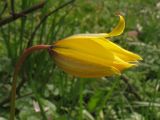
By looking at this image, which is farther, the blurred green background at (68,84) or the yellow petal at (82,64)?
the blurred green background at (68,84)

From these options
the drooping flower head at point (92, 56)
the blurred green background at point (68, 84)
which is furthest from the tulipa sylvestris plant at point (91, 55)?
the blurred green background at point (68, 84)

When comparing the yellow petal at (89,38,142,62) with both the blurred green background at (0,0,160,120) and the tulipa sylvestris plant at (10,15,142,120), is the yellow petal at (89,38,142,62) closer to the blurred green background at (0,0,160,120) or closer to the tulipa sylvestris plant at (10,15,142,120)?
the tulipa sylvestris plant at (10,15,142,120)

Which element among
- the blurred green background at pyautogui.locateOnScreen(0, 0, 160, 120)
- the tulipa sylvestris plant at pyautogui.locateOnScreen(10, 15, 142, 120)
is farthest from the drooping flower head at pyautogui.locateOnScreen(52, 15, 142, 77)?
the blurred green background at pyautogui.locateOnScreen(0, 0, 160, 120)

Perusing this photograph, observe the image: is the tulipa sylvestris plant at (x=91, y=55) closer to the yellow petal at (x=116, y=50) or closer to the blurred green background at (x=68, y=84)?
the yellow petal at (x=116, y=50)

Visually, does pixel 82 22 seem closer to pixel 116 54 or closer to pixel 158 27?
pixel 158 27

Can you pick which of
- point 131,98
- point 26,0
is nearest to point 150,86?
point 131,98

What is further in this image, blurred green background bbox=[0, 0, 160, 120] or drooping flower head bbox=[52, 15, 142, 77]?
blurred green background bbox=[0, 0, 160, 120]

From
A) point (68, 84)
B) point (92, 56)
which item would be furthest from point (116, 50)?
point (68, 84)

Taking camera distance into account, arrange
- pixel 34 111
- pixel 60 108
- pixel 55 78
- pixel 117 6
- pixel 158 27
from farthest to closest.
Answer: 1. pixel 117 6
2. pixel 158 27
3. pixel 55 78
4. pixel 60 108
5. pixel 34 111

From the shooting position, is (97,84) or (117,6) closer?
(97,84)
